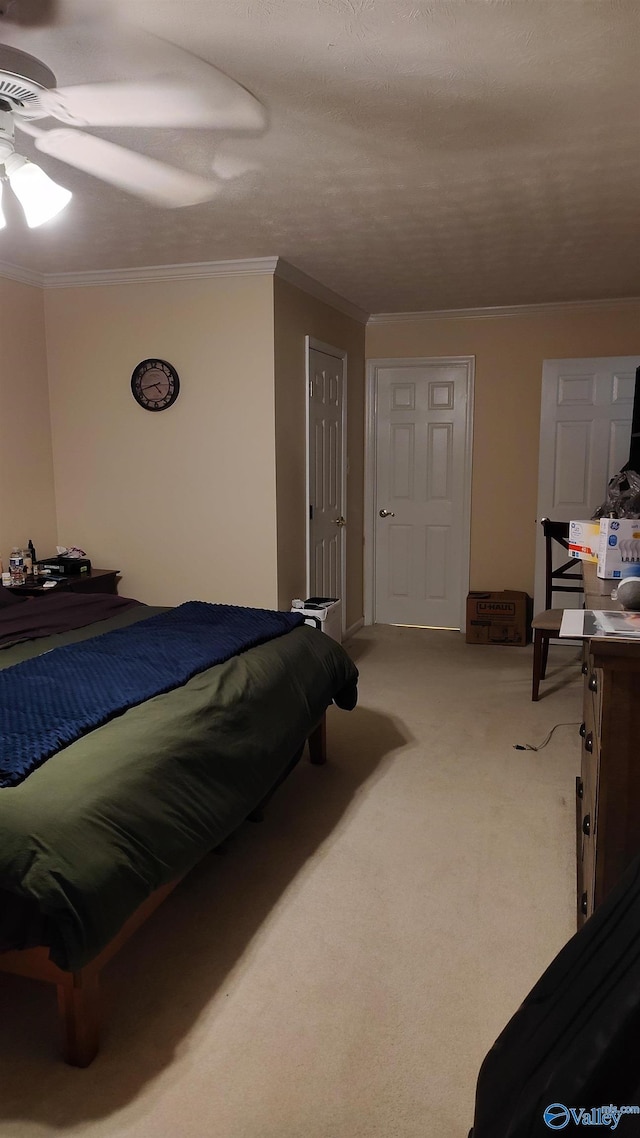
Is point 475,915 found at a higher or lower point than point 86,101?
lower

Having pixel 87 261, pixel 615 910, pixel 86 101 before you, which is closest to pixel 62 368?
pixel 87 261

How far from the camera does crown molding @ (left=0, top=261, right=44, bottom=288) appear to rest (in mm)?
4293

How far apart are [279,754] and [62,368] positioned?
3.20 meters

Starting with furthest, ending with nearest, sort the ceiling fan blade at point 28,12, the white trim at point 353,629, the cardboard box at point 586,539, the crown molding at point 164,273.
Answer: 1. the white trim at point 353,629
2. the crown molding at point 164,273
3. the cardboard box at point 586,539
4. the ceiling fan blade at point 28,12

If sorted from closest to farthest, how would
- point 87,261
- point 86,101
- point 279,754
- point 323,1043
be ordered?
point 323,1043 → point 86,101 → point 279,754 → point 87,261

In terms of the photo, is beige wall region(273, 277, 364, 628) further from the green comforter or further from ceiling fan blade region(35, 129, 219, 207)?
the green comforter

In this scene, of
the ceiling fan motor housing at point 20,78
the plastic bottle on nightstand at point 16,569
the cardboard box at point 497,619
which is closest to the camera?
the ceiling fan motor housing at point 20,78

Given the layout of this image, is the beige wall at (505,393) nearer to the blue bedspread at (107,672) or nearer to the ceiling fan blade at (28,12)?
the blue bedspread at (107,672)

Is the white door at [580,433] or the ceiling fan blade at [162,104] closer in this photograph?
the ceiling fan blade at [162,104]

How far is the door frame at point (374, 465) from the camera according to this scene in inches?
227

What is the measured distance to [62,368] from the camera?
186 inches

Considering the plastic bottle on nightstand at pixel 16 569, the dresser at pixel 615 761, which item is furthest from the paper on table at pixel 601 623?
the plastic bottle on nightstand at pixel 16 569

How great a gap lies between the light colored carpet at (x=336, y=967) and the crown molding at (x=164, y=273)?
2690mm

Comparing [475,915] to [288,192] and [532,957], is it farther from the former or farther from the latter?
[288,192]
